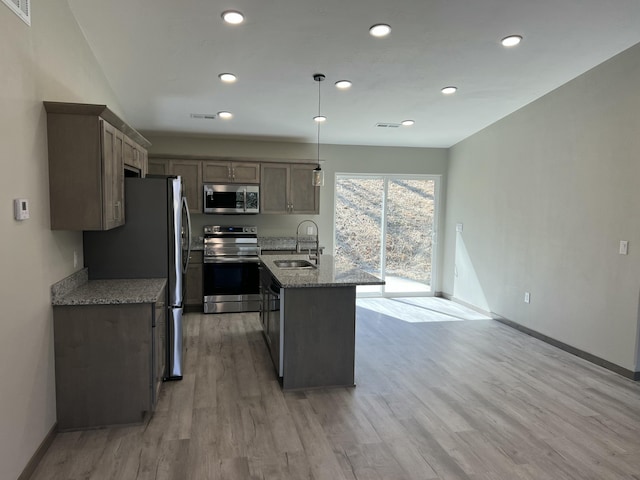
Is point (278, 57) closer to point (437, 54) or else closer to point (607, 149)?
point (437, 54)

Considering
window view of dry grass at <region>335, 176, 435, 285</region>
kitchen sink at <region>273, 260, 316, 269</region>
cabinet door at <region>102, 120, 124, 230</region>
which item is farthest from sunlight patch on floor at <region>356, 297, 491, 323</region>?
cabinet door at <region>102, 120, 124, 230</region>

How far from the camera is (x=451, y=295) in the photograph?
673 cm

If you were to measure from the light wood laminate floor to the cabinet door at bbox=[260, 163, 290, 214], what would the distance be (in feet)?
7.63

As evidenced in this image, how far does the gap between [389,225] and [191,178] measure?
3.12 meters

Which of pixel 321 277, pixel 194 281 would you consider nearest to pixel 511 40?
pixel 321 277

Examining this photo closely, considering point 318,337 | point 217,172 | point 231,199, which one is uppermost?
point 217,172

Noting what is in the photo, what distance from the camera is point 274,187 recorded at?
5.97 meters

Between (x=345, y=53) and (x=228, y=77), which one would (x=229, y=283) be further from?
(x=345, y=53)

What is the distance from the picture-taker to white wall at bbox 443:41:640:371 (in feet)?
12.3

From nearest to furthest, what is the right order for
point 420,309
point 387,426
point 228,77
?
point 387,426
point 228,77
point 420,309

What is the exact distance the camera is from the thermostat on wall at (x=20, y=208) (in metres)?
2.09

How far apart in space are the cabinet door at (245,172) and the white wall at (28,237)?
2.96 metres

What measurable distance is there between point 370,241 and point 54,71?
4.96m

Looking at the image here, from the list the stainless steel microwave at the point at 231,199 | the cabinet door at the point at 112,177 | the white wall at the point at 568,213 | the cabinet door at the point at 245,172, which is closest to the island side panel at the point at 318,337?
the cabinet door at the point at 112,177
